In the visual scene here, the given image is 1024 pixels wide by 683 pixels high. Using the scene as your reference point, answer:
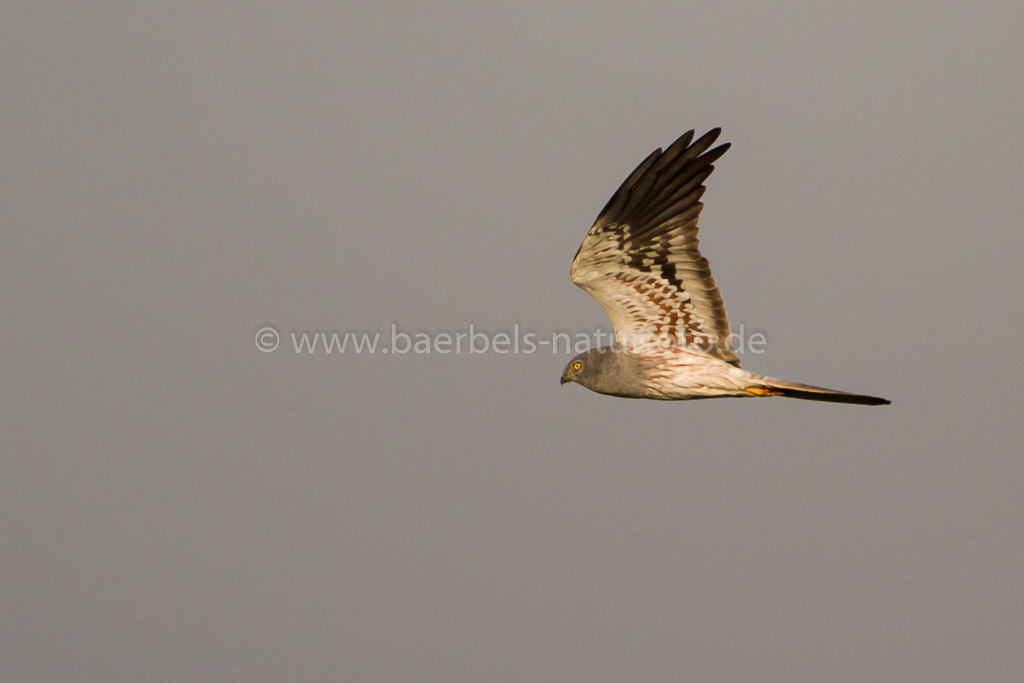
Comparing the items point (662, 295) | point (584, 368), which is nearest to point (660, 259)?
point (662, 295)

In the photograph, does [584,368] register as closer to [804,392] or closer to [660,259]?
[660,259]

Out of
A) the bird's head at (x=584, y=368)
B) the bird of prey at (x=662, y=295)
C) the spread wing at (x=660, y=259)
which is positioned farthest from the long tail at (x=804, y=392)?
the bird's head at (x=584, y=368)

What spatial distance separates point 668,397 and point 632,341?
80cm

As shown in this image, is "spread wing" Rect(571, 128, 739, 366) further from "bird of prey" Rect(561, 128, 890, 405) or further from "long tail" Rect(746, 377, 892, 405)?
"long tail" Rect(746, 377, 892, 405)

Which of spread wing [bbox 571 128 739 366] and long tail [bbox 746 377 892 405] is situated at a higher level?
spread wing [bbox 571 128 739 366]

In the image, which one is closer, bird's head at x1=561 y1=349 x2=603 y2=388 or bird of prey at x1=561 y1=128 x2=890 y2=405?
bird of prey at x1=561 y1=128 x2=890 y2=405

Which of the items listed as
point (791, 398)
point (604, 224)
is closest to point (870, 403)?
point (791, 398)

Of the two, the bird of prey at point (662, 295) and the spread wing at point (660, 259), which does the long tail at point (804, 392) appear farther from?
the spread wing at point (660, 259)

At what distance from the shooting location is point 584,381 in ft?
38.0

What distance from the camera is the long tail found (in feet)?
33.2

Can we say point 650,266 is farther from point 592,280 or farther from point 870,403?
point 870,403

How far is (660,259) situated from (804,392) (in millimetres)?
2124

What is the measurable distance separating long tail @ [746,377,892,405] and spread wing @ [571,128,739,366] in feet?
1.87

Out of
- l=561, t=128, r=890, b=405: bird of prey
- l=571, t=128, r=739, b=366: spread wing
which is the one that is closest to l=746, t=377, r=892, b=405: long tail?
l=561, t=128, r=890, b=405: bird of prey
